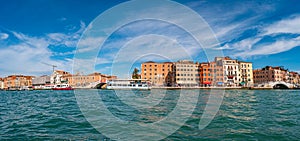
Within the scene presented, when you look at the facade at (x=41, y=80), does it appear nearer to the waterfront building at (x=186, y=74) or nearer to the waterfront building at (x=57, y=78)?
the waterfront building at (x=57, y=78)

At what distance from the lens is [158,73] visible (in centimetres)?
6269

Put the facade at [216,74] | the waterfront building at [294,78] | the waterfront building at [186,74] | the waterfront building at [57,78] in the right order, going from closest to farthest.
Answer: the facade at [216,74]
the waterfront building at [186,74]
the waterfront building at [294,78]
the waterfront building at [57,78]

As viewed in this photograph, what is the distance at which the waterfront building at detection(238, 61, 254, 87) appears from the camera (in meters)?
62.5

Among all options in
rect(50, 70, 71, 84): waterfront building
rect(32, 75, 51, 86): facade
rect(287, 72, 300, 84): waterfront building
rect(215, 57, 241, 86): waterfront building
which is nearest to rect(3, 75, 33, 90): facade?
rect(32, 75, 51, 86): facade

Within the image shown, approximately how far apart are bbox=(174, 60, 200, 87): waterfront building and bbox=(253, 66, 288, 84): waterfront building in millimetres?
23026

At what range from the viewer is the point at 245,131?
17.1ft

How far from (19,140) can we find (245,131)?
541 cm

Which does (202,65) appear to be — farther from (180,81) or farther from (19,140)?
(19,140)

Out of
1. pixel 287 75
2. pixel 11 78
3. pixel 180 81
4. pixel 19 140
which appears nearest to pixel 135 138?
pixel 19 140

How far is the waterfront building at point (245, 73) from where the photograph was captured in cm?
6252

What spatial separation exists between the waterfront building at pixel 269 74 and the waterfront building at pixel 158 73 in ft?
98.2

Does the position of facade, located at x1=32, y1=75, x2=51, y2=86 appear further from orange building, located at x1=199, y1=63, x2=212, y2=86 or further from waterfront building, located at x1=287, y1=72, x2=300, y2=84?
waterfront building, located at x1=287, y1=72, x2=300, y2=84

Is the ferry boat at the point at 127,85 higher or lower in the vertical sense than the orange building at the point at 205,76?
lower

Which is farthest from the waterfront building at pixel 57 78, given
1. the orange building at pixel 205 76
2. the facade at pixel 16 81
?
the orange building at pixel 205 76
